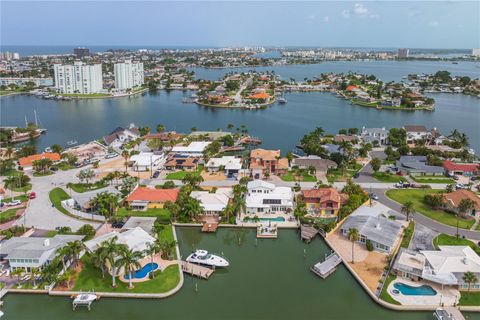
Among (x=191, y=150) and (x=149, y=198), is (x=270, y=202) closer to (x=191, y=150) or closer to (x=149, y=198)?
(x=149, y=198)

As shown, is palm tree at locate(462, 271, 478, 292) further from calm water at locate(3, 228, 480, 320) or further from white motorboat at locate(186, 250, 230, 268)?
white motorboat at locate(186, 250, 230, 268)

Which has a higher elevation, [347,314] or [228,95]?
[228,95]

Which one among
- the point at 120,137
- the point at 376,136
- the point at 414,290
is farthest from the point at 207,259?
the point at 376,136

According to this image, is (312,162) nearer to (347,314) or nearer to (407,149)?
(407,149)

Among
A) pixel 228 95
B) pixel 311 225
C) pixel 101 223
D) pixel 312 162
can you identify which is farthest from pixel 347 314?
pixel 228 95

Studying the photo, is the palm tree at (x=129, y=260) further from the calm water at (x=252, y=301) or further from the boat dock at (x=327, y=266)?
the boat dock at (x=327, y=266)

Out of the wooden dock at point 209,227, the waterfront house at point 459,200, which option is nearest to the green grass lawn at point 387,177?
the waterfront house at point 459,200

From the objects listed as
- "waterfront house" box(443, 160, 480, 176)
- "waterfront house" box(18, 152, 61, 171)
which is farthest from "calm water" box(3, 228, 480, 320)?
"waterfront house" box(18, 152, 61, 171)
